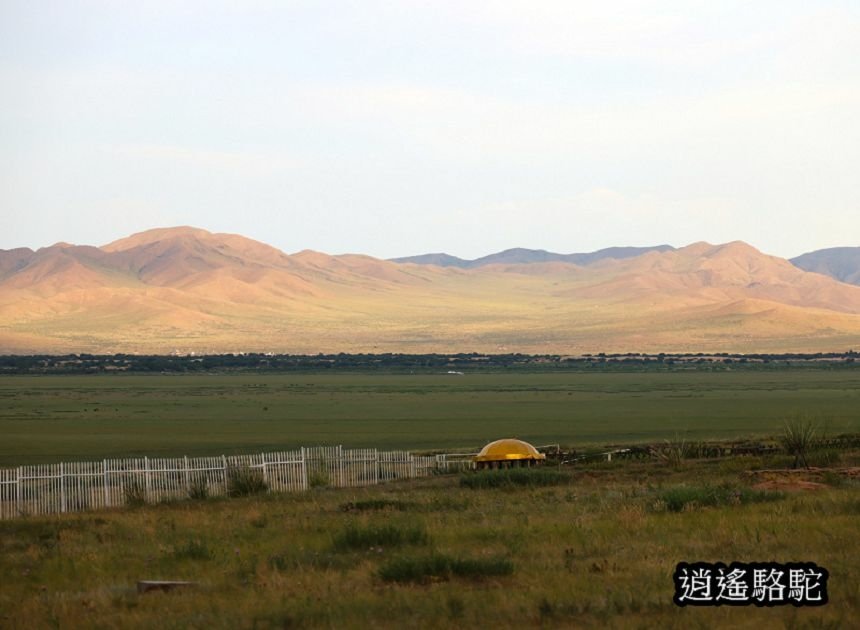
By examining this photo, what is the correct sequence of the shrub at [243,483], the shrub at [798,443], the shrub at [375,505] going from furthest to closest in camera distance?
the shrub at [798,443]
the shrub at [243,483]
the shrub at [375,505]

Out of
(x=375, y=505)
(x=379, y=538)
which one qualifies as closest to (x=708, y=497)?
(x=375, y=505)

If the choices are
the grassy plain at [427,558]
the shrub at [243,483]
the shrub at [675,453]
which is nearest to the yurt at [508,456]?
the shrub at [675,453]

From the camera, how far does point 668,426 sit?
155 feet

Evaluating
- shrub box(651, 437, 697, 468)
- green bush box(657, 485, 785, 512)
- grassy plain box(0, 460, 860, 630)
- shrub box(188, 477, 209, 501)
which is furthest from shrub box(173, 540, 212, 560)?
shrub box(651, 437, 697, 468)

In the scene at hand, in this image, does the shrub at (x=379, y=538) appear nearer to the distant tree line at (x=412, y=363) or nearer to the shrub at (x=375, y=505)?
the shrub at (x=375, y=505)

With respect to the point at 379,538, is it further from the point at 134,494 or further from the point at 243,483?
the point at 243,483

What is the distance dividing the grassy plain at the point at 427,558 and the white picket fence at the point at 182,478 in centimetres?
303

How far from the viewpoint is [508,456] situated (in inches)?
1113

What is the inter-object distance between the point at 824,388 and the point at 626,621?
6743cm

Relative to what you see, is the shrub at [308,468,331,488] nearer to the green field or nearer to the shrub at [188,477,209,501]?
the shrub at [188,477,209,501]

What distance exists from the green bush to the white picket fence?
30.2ft

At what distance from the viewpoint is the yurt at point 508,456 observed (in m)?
28.1

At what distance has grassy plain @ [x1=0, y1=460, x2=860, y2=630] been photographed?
1062 centimetres

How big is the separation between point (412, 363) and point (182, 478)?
330 ft
